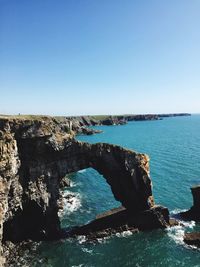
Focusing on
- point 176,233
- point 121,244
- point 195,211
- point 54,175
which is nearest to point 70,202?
point 54,175

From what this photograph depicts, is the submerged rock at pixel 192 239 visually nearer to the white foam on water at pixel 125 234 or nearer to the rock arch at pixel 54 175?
the rock arch at pixel 54 175

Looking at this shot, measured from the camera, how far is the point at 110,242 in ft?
146

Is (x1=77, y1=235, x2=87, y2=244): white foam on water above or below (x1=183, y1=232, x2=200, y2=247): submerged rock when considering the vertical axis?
below

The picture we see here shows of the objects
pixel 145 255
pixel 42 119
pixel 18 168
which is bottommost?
pixel 145 255

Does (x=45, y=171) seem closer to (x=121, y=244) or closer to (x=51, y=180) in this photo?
(x=51, y=180)

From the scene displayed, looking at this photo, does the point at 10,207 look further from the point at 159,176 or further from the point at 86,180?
the point at 159,176

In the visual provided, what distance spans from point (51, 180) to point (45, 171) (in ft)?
5.82

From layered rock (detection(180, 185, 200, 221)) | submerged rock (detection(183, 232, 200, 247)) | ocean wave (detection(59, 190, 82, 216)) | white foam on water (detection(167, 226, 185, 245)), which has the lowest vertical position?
ocean wave (detection(59, 190, 82, 216))

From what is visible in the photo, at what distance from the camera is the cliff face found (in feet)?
136

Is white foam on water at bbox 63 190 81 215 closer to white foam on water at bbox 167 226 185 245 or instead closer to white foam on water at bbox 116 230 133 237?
white foam on water at bbox 116 230 133 237

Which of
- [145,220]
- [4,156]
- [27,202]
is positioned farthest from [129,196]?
[4,156]

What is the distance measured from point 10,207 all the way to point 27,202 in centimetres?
392

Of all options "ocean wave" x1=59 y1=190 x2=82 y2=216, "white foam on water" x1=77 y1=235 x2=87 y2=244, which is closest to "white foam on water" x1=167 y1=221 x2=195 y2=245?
"white foam on water" x1=77 y1=235 x2=87 y2=244

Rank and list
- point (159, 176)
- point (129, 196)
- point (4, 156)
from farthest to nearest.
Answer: point (159, 176) < point (129, 196) < point (4, 156)
